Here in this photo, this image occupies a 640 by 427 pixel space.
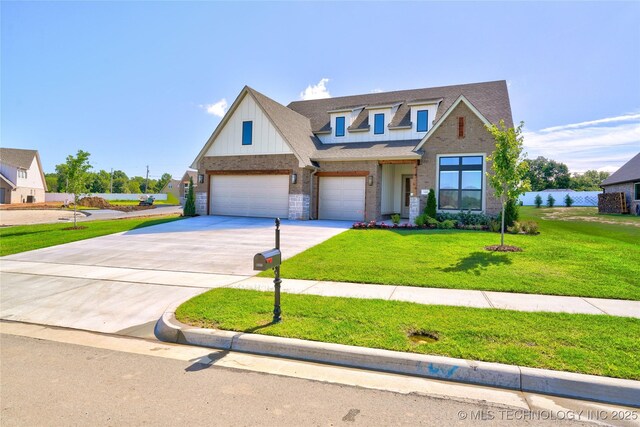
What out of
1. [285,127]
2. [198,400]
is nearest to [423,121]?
[285,127]

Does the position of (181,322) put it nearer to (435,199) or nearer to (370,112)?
(435,199)

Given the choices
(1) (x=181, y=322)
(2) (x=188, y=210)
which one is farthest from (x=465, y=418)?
(2) (x=188, y=210)

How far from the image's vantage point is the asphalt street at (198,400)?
10.5ft

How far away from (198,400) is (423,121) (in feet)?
66.1

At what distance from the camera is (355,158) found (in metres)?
19.9

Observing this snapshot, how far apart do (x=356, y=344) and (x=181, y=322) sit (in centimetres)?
271

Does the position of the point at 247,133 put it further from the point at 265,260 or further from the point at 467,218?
the point at 265,260

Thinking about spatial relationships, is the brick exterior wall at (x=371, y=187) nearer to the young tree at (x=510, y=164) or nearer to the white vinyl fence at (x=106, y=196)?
the young tree at (x=510, y=164)

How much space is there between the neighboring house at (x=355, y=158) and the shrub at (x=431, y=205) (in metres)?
0.66

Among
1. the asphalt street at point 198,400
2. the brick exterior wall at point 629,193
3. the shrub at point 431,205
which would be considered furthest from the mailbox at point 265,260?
the brick exterior wall at point 629,193

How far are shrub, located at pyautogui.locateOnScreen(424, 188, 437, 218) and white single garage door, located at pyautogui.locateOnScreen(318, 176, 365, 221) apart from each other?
12.2 ft

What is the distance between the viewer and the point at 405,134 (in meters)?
21.3

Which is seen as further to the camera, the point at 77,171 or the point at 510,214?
the point at 77,171

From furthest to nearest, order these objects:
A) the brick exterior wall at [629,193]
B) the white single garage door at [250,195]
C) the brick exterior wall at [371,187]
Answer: the brick exterior wall at [629,193]
the white single garage door at [250,195]
the brick exterior wall at [371,187]
